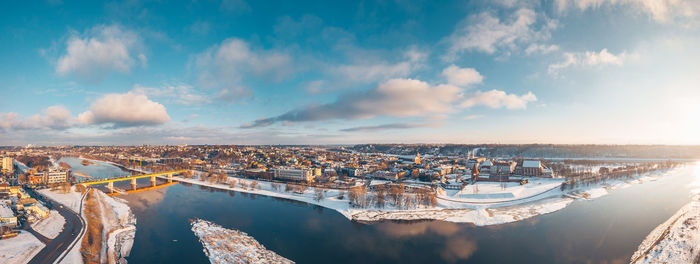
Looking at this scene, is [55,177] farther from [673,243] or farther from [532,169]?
[532,169]

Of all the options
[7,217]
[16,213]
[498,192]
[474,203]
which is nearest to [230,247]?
[7,217]

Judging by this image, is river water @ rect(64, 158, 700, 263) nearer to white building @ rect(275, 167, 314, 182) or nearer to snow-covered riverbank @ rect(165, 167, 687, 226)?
snow-covered riverbank @ rect(165, 167, 687, 226)

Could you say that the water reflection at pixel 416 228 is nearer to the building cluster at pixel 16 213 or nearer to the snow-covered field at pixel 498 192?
the snow-covered field at pixel 498 192

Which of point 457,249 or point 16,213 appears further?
point 16,213

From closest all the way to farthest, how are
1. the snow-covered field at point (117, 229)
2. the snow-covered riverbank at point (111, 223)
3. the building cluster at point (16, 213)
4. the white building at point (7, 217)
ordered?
the snow-covered riverbank at point (111, 223) < the snow-covered field at point (117, 229) < the building cluster at point (16, 213) < the white building at point (7, 217)

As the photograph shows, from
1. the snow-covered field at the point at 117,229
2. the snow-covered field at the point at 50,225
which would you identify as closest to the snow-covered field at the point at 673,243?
the snow-covered field at the point at 117,229
